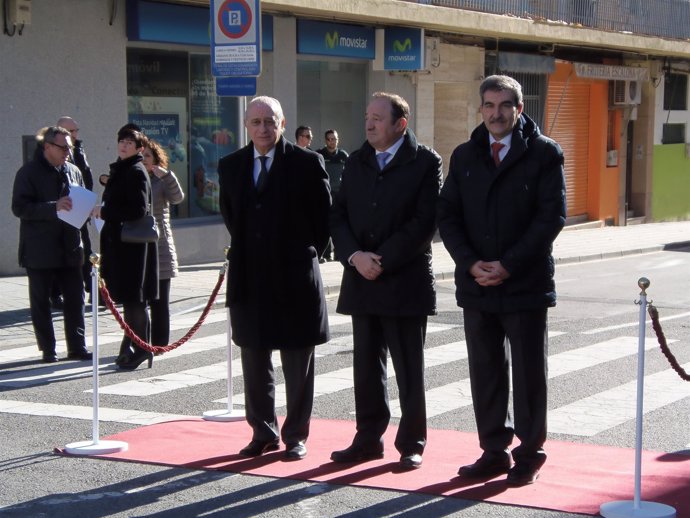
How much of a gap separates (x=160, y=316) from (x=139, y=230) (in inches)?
37.0

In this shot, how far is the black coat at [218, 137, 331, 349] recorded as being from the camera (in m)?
6.98

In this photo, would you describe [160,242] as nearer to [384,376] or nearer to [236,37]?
[236,37]

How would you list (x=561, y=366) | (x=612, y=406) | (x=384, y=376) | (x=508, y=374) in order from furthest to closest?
(x=561, y=366), (x=612, y=406), (x=384, y=376), (x=508, y=374)

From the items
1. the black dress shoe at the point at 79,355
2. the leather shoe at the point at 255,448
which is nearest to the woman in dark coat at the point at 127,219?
the black dress shoe at the point at 79,355

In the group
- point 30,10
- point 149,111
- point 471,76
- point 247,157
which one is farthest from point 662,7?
point 247,157

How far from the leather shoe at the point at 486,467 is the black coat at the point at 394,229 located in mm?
847

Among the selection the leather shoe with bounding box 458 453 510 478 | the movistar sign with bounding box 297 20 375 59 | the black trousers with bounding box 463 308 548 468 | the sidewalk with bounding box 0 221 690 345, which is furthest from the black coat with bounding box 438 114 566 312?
the movistar sign with bounding box 297 20 375 59

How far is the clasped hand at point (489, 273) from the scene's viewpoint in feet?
20.6

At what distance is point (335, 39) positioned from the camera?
20781 mm

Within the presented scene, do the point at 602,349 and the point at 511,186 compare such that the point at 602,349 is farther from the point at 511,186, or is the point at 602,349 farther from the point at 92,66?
the point at 92,66

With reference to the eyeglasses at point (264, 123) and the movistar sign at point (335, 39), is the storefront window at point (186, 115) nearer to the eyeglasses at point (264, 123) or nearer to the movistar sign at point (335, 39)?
the movistar sign at point (335, 39)

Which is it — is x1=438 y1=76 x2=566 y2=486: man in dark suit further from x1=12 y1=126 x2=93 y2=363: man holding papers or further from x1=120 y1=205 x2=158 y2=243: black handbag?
x1=12 y1=126 x2=93 y2=363: man holding papers

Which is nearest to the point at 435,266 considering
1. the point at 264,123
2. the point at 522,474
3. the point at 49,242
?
the point at 49,242

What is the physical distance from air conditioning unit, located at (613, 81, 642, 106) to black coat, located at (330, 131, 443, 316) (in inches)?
908
